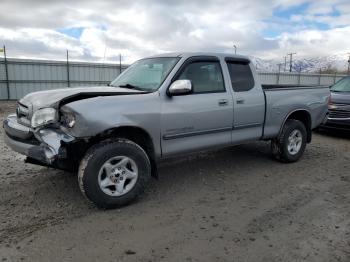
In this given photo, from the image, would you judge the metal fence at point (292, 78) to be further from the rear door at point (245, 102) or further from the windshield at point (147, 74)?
the windshield at point (147, 74)

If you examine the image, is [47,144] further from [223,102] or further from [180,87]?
[223,102]

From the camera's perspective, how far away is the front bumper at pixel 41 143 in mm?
3721


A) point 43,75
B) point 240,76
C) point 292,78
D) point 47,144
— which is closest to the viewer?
point 47,144

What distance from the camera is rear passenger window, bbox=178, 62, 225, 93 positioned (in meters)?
4.79

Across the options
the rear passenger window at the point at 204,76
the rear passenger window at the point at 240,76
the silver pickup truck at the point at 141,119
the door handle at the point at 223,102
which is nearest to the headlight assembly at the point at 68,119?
the silver pickup truck at the point at 141,119

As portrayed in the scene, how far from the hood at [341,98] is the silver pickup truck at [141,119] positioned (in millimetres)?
3670

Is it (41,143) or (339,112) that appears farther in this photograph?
(339,112)

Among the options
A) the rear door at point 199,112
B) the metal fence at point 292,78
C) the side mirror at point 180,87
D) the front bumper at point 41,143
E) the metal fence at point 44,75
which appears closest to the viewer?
the front bumper at point 41,143

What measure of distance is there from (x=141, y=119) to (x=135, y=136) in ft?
1.13

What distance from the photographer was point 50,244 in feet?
10.7

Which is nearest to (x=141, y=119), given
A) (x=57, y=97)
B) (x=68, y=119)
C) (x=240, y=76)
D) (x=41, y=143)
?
(x=68, y=119)

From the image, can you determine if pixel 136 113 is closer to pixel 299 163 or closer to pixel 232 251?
pixel 232 251

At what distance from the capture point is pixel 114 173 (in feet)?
13.2

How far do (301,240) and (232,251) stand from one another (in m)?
0.75
